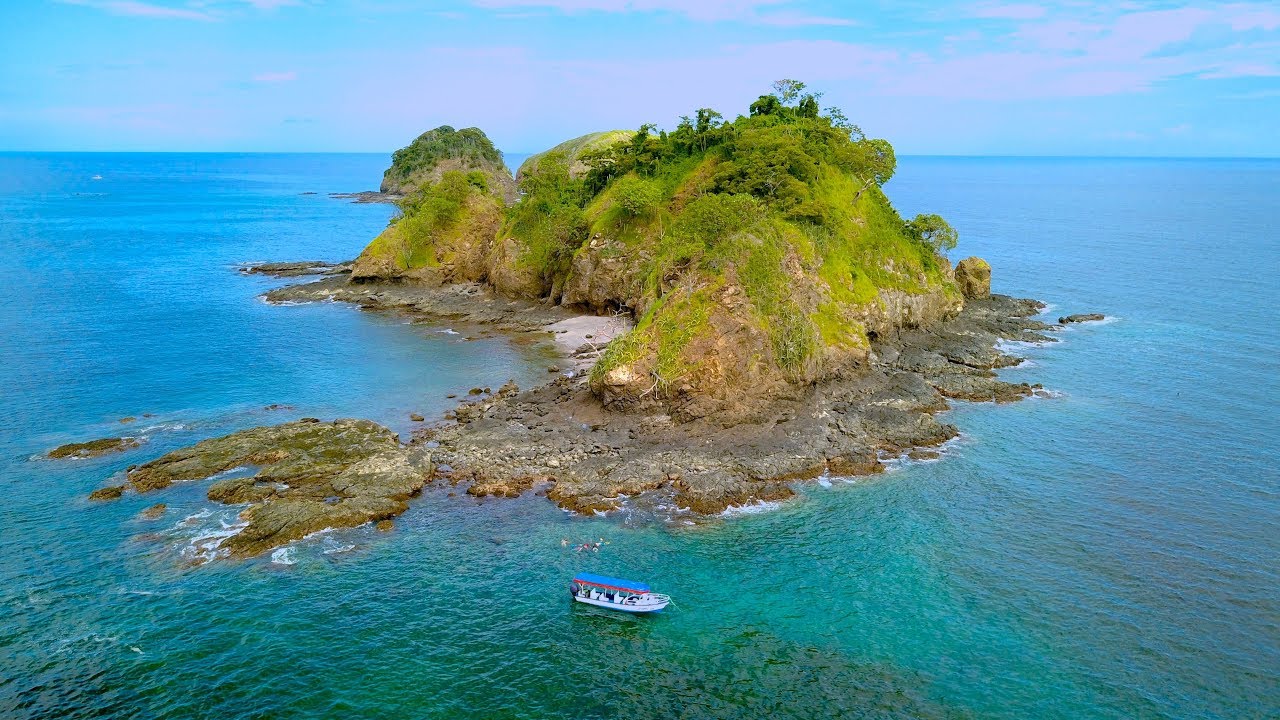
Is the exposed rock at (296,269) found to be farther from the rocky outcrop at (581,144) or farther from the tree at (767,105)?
the tree at (767,105)

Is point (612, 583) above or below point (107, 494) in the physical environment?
above

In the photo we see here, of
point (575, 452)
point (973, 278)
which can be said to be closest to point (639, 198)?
point (575, 452)

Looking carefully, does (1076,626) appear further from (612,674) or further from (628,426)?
(628,426)

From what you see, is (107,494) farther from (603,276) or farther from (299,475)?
(603,276)

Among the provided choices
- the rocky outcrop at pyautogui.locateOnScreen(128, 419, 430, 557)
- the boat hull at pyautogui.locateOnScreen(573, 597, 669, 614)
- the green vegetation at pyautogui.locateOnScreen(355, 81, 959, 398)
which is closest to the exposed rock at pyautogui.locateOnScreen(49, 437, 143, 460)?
the rocky outcrop at pyautogui.locateOnScreen(128, 419, 430, 557)

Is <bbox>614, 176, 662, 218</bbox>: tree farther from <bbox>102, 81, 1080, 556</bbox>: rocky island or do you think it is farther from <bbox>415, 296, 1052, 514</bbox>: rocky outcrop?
<bbox>415, 296, 1052, 514</bbox>: rocky outcrop

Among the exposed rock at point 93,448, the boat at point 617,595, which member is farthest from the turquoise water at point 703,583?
the exposed rock at point 93,448
